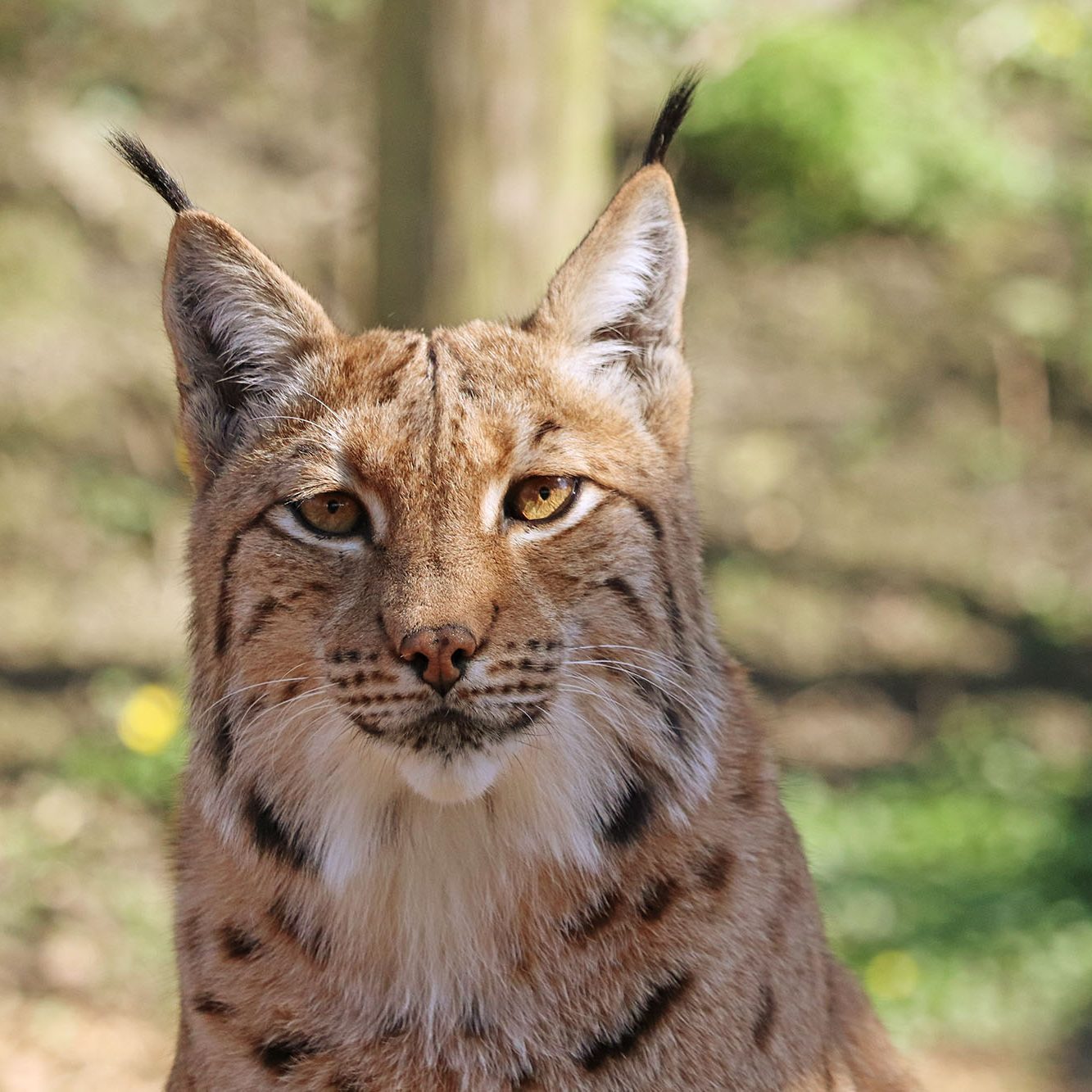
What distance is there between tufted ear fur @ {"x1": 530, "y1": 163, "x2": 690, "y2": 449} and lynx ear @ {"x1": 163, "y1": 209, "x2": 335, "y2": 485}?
56 cm

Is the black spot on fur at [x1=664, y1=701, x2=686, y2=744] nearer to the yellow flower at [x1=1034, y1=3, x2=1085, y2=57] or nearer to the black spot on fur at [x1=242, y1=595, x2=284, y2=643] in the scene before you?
the black spot on fur at [x1=242, y1=595, x2=284, y2=643]

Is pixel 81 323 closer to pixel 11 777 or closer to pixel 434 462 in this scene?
pixel 11 777

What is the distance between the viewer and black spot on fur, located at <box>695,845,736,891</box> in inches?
127

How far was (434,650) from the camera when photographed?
281cm

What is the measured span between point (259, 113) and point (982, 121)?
16.3 ft

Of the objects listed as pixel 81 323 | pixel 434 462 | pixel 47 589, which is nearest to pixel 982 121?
pixel 81 323

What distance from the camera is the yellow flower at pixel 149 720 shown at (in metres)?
7.48

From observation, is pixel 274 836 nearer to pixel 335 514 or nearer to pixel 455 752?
pixel 455 752

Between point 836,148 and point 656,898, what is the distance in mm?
7565

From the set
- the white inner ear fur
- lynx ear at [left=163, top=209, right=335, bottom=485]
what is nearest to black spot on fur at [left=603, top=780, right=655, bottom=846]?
the white inner ear fur

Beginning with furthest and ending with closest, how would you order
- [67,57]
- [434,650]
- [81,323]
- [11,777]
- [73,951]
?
[67,57] < [81,323] < [11,777] < [73,951] < [434,650]

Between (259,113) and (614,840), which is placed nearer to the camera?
(614,840)

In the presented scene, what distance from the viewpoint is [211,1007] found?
323 centimetres

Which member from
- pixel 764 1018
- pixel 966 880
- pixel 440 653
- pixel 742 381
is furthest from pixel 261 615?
pixel 742 381
